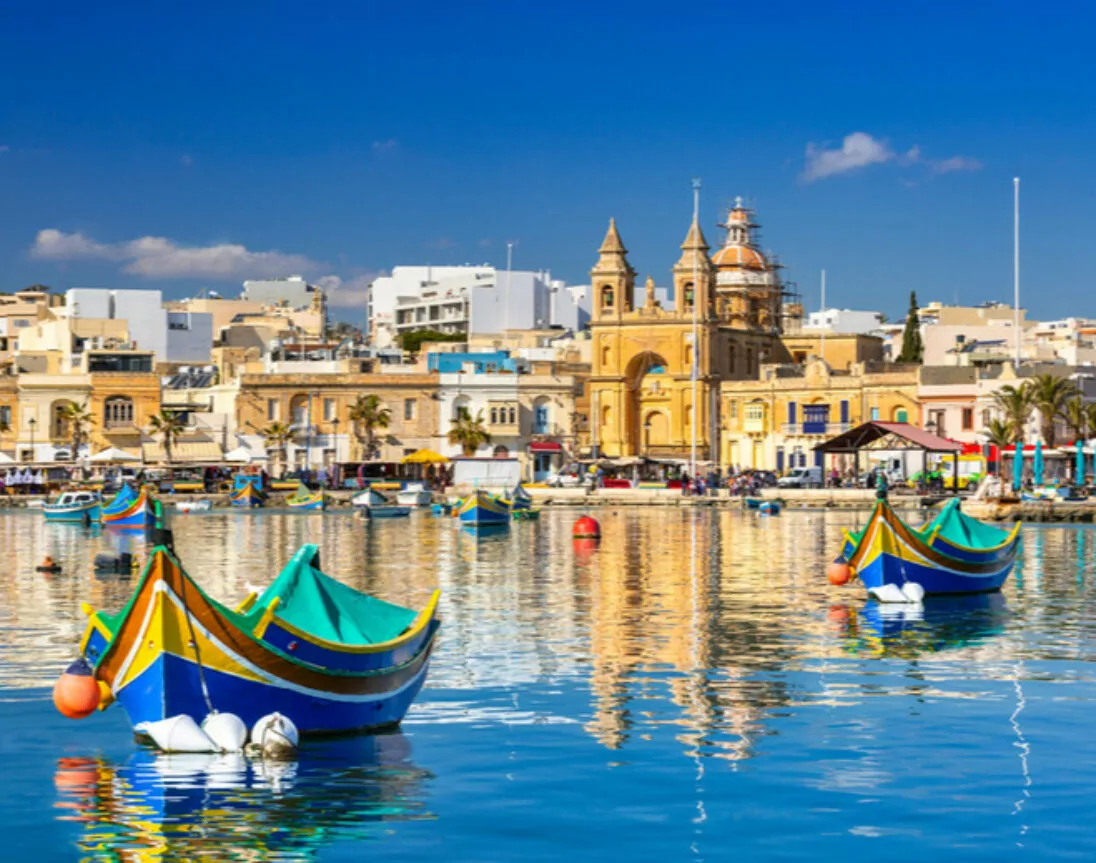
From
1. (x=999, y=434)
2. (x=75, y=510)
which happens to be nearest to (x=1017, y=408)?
(x=999, y=434)

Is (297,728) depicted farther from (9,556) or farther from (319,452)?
(319,452)

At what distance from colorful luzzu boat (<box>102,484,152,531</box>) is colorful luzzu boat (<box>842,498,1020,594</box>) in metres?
36.0

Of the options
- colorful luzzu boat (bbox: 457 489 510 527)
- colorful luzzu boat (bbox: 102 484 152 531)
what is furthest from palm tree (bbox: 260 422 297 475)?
colorful luzzu boat (bbox: 457 489 510 527)

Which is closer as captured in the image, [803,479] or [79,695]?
[79,695]

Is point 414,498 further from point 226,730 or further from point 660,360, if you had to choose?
point 226,730

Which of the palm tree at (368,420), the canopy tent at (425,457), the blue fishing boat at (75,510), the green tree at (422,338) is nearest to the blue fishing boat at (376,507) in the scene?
the blue fishing boat at (75,510)

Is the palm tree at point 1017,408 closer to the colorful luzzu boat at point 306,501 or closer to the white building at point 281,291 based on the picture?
the colorful luzzu boat at point 306,501

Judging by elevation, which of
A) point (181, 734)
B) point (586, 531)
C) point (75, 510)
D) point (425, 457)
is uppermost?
point (425, 457)

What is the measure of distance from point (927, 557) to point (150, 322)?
97.9m

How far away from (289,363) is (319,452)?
668cm

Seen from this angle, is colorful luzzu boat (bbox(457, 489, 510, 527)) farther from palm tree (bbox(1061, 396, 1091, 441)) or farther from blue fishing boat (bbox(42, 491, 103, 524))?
palm tree (bbox(1061, 396, 1091, 441))

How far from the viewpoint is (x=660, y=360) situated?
11738 cm

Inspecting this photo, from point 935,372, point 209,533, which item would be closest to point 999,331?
point 935,372

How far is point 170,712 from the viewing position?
18125 mm
